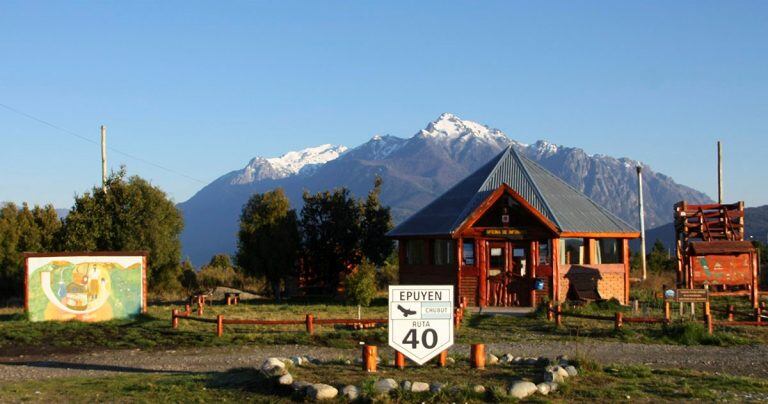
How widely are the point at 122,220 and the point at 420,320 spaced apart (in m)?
26.4

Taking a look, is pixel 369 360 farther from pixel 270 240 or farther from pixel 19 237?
pixel 19 237

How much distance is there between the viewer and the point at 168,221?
4072 centimetres

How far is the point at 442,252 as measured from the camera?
35.7 metres

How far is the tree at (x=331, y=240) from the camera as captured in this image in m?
44.5

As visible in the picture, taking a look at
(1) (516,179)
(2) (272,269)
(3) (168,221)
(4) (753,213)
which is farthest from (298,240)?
(4) (753,213)

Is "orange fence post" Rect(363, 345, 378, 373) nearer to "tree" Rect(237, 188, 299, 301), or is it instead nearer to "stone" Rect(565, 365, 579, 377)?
"stone" Rect(565, 365, 579, 377)

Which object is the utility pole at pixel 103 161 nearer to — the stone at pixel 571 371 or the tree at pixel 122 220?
the tree at pixel 122 220

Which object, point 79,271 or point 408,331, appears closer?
point 408,331

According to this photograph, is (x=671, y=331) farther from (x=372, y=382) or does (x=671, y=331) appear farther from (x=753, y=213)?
(x=753, y=213)

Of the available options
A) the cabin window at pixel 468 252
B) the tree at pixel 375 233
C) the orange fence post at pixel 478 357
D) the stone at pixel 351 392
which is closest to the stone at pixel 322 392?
the stone at pixel 351 392

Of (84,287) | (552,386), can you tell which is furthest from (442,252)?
(552,386)

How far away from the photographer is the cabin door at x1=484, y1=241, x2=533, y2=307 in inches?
1321

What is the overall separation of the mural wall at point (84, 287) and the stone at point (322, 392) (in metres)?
16.6

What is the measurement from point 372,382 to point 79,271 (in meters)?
17.6
